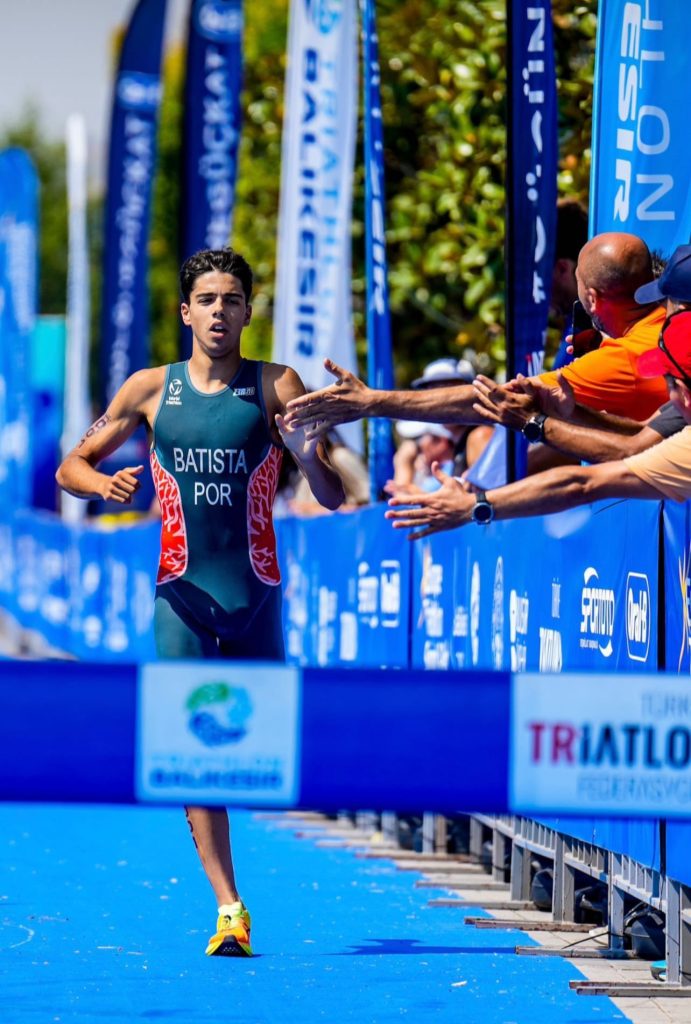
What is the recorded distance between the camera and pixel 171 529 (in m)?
7.14

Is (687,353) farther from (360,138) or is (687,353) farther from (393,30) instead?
(360,138)

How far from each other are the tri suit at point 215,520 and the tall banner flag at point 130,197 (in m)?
15.9

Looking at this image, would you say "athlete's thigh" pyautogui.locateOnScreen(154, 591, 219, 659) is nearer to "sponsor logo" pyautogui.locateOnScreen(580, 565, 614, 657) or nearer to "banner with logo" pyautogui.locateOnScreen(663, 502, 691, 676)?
"sponsor logo" pyautogui.locateOnScreen(580, 565, 614, 657)

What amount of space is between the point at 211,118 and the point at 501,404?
45.1 feet

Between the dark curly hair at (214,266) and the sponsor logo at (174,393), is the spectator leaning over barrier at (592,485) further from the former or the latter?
the dark curly hair at (214,266)

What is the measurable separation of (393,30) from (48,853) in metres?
11.4

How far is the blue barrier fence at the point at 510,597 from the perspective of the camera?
20.8 feet

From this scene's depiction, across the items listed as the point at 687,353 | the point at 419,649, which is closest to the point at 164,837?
the point at 419,649

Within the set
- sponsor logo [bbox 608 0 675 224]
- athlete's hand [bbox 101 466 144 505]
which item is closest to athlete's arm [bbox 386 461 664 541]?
athlete's hand [bbox 101 466 144 505]

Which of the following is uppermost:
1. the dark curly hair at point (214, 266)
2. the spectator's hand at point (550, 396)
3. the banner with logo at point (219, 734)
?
the dark curly hair at point (214, 266)

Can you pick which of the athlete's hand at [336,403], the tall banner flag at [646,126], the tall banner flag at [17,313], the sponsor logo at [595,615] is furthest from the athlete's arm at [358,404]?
the tall banner flag at [17,313]

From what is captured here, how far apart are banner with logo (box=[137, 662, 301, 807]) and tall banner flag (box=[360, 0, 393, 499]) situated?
775cm

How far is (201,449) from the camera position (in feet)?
23.2

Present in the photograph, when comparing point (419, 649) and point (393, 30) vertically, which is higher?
point (393, 30)
